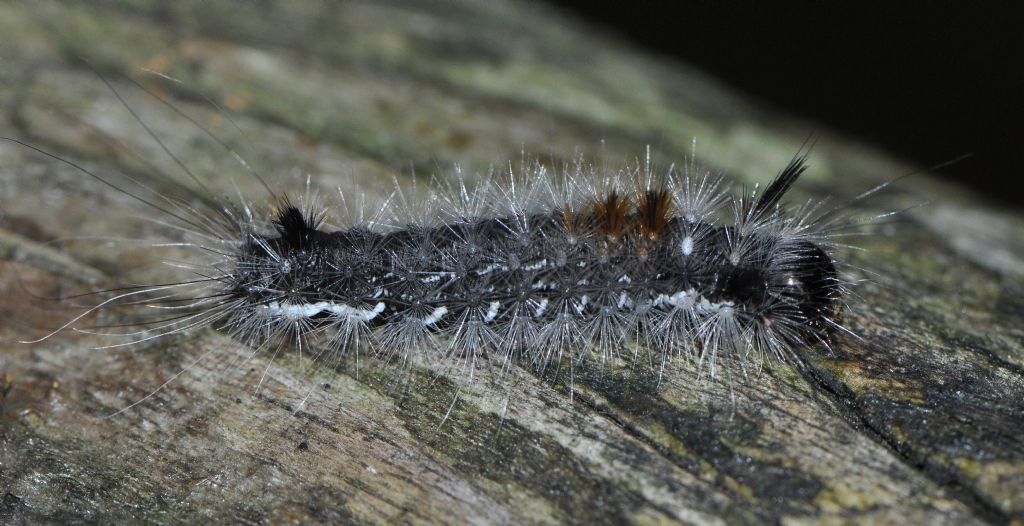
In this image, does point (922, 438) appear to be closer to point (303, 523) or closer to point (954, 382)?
point (954, 382)

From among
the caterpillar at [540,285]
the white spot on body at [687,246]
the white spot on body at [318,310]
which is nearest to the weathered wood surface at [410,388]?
the caterpillar at [540,285]

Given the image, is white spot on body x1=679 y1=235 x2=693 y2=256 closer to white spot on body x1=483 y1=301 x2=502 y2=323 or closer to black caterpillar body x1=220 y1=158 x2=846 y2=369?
black caterpillar body x1=220 y1=158 x2=846 y2=369


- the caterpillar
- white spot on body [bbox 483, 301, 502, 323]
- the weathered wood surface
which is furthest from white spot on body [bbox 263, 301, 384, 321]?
white spot on body [bbox 483, 301, 502, 323]

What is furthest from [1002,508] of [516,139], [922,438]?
[516,139]

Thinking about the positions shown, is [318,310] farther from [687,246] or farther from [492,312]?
[687,246]

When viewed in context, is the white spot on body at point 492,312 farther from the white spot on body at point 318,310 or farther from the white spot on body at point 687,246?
the white spot on body at point 687,246
